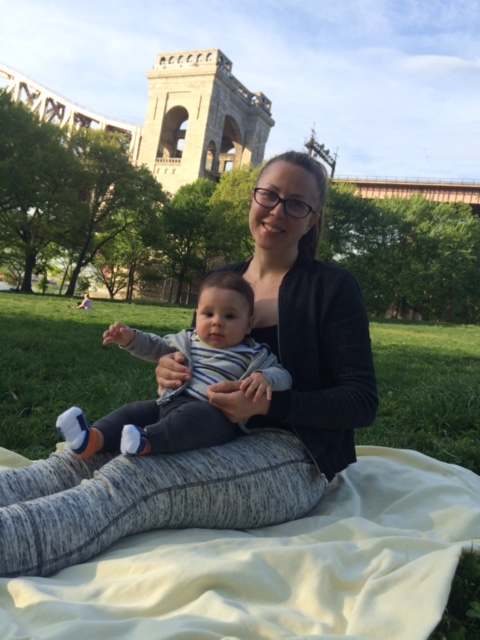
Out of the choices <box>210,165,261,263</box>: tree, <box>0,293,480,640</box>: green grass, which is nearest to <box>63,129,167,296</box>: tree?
<box>210,165,261,263</box>: tree

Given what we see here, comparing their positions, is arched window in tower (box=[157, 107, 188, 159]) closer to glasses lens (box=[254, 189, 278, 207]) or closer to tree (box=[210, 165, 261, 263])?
tree (box=[210, 165, 261, 263])

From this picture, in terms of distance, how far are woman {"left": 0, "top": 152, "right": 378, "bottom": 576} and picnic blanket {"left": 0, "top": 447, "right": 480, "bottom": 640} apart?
92 mm

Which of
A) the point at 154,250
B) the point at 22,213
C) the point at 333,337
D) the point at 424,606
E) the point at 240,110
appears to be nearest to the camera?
the point at 424,606

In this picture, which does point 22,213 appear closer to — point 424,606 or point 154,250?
point 154,250

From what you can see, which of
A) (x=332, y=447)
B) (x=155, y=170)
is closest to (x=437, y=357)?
(x=332, y=447)

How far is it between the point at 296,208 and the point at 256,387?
39.8 inches

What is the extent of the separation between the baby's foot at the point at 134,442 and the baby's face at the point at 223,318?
0.68 m

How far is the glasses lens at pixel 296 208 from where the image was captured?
9.36 feet

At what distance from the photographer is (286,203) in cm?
285

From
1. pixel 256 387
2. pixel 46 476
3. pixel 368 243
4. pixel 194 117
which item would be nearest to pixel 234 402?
pixel 256 387

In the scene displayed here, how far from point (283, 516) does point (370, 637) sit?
818 millimetres

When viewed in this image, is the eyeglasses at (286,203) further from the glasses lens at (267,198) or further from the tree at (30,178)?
the tree at (30,178)

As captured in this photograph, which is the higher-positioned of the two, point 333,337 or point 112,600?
point 333,337

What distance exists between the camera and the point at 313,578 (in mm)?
1935
